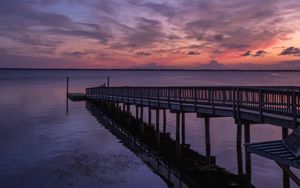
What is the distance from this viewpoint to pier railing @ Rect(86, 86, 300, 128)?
1609cm

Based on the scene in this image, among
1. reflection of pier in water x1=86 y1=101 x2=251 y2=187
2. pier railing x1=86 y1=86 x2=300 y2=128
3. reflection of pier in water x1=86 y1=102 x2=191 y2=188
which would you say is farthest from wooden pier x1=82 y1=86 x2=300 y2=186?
reflection of pier in water x1=86 y1=102 x2=191 y2=188

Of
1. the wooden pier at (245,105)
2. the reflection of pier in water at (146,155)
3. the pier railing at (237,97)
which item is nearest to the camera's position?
the wooden pier at (245,105)

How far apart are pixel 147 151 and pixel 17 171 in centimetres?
813

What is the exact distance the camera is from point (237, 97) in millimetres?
18703

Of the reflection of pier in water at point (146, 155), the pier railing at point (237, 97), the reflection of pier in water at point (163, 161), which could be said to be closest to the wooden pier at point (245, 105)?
the pier railing at point (237, 97)

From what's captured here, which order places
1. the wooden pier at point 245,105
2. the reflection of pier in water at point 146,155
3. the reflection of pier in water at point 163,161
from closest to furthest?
the wooden pier at point 245,105
the reflection of pier in water at point 163,161
the reflection of pier in water at point 146,155

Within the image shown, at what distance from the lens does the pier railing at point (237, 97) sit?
634 inches

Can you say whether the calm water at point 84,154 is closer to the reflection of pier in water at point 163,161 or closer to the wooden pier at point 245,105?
the reflection of pier in water at point 163,161

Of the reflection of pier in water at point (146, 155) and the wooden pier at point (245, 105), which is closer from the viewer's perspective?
the wooden pier at point (245, 105)

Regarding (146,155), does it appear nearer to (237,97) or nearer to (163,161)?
(163,161)

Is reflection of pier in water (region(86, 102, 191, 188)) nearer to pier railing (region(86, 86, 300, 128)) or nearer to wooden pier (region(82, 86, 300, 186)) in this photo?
wooden pier (region(82, 86, 300, 186))

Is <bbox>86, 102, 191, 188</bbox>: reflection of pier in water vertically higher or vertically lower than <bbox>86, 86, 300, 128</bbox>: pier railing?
lower

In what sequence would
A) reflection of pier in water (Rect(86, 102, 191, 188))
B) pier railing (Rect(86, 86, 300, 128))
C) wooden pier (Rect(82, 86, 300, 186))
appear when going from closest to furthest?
wooden pier (Rect(82, 86, 300, 186)) → pier railing (Rect(86, 86, 300, 128)) → reflection of pier in water (Rect(86, 102, 191, 188))

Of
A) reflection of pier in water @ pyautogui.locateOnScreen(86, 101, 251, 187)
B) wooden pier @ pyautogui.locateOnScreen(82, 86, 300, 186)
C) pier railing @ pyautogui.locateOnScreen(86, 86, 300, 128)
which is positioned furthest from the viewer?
reflection of pier in water @ pyautogui.locateOnScreen(86, 101, 251, 187)
